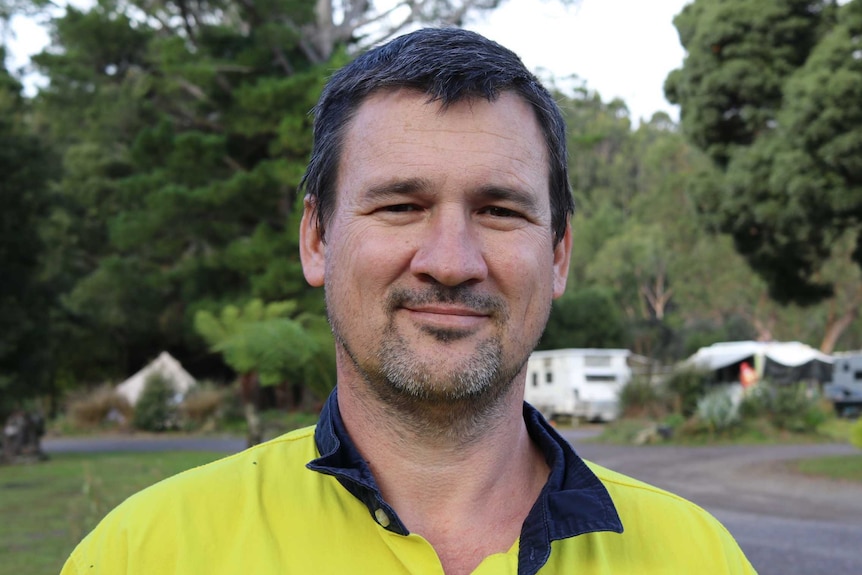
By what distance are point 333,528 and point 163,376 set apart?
99.9 ft

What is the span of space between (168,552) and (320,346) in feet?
16.5

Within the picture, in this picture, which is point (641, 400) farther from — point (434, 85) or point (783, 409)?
point (434, 85)

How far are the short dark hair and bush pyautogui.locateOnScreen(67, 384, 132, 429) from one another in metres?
30.0

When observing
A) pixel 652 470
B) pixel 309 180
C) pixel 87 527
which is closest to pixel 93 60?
pixel 652 470

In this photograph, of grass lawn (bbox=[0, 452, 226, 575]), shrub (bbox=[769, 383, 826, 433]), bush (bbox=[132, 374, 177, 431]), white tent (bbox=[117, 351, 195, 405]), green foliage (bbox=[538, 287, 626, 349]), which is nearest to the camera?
grass lawn (bbox=[0, 452, 226, 575])

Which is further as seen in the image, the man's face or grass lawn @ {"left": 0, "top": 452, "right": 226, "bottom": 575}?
grass lawn @ {"left": 0, "top": 452, "right": 226, "bottom": 575}

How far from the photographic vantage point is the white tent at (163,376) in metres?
30.8

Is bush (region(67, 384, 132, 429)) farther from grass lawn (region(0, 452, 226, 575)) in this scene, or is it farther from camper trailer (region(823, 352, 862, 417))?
camper trailer (region(823, 352, 862, 417))

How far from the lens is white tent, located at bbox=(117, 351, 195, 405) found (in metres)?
30.8

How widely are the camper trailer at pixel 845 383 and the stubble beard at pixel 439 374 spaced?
108ft

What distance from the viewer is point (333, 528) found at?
5.30ft

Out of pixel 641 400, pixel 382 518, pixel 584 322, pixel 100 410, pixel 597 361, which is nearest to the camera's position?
pixel 382 518

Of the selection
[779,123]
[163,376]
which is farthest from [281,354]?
[163,376]

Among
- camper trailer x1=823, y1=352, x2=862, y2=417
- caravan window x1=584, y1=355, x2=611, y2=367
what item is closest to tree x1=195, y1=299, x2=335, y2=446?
caravan window x1=584, y1=355, x2=611, y2=367
